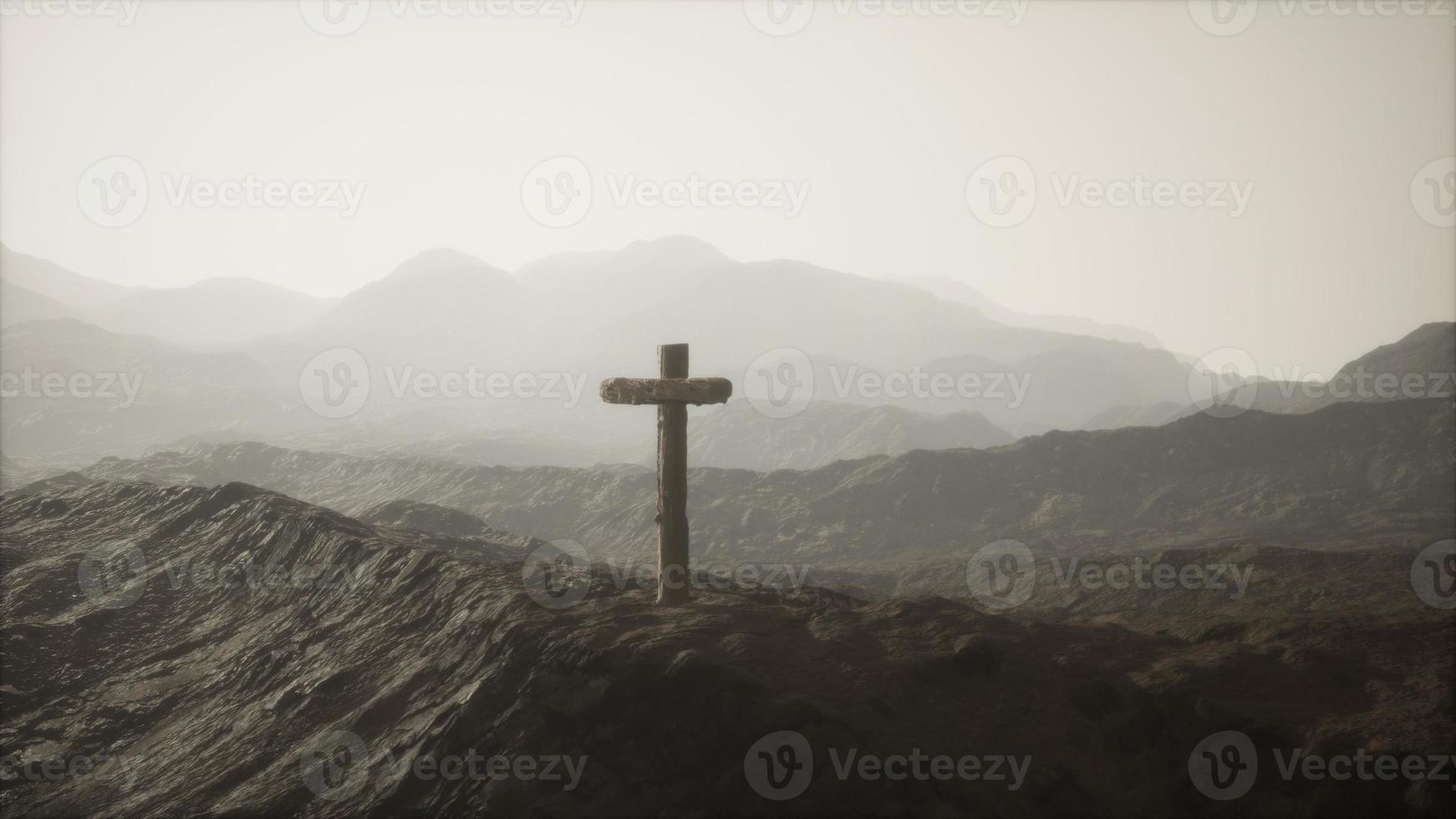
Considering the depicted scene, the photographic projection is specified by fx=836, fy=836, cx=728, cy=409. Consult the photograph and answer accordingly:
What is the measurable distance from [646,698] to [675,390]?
11.9ft

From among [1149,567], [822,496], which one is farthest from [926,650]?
[822,496]

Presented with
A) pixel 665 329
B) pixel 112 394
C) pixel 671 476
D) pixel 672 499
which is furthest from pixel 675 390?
pixel 665 329

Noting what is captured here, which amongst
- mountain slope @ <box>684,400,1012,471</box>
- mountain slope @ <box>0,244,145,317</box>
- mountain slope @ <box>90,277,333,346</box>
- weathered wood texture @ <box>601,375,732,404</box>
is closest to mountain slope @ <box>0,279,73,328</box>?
mountain slope @ <box>90,277,333,346</box>

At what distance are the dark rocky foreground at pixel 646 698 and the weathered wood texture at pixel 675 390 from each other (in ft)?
8.41

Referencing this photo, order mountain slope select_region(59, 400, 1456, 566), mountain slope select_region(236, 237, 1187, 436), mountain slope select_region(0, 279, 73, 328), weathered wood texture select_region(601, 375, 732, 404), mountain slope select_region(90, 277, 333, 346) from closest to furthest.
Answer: weathered wood texture select_region(601, 375, 732, 404) → mountain slope select_region(59, 400, 1456, 566) → mountain slope select_region(0, 279, 73, 328) → mountain slope select_region(236, 237, 1187, 436) → mountain slope select_region(90, 277, 333, 346)

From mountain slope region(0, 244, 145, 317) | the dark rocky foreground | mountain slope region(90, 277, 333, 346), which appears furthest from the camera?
mountain slope region(0, 244, 145, 317)

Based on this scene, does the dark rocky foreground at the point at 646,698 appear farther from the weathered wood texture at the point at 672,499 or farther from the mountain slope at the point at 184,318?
the mountain slope at the point at 184,318

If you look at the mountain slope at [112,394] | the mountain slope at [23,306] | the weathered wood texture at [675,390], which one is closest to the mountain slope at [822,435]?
the mountain slope at [112,394]

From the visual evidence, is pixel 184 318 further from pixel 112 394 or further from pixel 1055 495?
pixel 1055 495

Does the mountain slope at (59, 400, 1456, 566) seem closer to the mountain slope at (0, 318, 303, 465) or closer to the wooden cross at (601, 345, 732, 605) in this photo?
the wooden cross at (601, 345, 732, 605)

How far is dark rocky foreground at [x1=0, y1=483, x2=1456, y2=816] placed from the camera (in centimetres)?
751

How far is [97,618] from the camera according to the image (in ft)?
42.1

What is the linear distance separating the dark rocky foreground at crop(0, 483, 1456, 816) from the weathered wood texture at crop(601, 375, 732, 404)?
2.56m

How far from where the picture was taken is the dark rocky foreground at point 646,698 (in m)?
7.51
